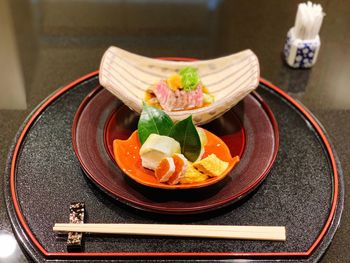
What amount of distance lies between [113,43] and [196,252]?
1.10 m

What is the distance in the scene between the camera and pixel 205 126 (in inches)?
60.6

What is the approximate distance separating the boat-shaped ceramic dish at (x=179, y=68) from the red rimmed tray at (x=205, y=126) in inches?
2.6

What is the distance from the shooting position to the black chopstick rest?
1180 millimetres

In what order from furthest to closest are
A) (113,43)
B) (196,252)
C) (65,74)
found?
(113,43)
(65,74)
(196,252)

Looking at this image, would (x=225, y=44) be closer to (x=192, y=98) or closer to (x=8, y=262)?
(x=192, y=98)

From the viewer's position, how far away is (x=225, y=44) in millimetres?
2020

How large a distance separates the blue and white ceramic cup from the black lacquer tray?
1.07ft

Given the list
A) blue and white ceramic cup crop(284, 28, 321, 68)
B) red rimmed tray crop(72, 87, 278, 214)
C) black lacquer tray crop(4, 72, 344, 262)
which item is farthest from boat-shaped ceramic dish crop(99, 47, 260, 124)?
blue and white ceramic cup crop(284, 28, 321, 68)

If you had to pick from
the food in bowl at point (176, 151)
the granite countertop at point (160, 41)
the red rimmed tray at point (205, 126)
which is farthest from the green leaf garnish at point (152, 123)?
the granite countertop at point (160, 41)

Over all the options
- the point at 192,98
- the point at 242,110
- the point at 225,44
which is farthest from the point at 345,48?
the point at 192,98

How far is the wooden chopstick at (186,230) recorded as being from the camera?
121cm

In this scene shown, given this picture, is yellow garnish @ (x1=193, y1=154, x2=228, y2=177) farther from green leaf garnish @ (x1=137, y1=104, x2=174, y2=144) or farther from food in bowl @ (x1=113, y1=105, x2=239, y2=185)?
green leaf garnish @ (x1=137, y1=104, x2=174, y2=144)

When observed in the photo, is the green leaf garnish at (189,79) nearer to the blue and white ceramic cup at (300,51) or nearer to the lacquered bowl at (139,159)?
the lacquered bowl at (139,159)

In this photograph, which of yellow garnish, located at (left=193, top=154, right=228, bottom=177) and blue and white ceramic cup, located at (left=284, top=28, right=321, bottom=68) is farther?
blue and white ceramic cup, located at (left=284, top=28, right=321, bottom=68)
